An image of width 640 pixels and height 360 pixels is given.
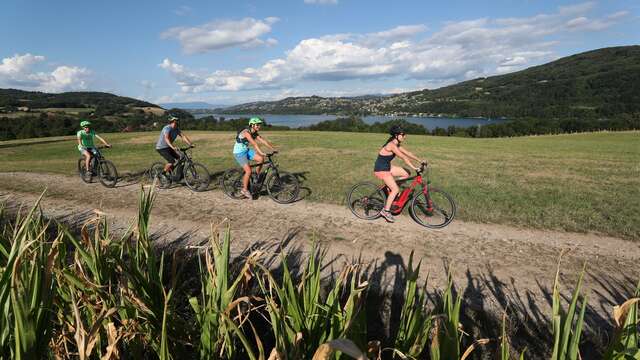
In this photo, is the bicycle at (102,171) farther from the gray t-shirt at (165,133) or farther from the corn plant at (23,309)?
the corn plant at (23,309)

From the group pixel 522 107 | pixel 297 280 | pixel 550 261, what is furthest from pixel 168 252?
pixel 522 107

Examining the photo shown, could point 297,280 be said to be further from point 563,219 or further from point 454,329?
point 563,219

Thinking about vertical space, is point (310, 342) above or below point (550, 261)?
above

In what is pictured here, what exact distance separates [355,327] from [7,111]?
111m

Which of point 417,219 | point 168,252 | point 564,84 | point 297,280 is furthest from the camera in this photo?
point 564,84

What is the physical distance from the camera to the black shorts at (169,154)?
10.4 metres

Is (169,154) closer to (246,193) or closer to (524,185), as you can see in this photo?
(246,193)

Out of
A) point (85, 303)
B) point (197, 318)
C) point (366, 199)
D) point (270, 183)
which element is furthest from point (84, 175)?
point (197, 318)

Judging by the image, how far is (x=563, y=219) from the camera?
7.75 metres

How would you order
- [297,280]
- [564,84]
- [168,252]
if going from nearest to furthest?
[297,280] < [168,252] < [564,84]

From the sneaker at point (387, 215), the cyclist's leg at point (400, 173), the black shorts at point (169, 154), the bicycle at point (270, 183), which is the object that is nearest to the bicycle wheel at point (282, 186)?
the bicycle at point (270, 183)

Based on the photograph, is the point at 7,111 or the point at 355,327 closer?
the point at 355,327

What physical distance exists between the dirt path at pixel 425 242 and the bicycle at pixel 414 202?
10.5 inches

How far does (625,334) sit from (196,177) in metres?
10.2
